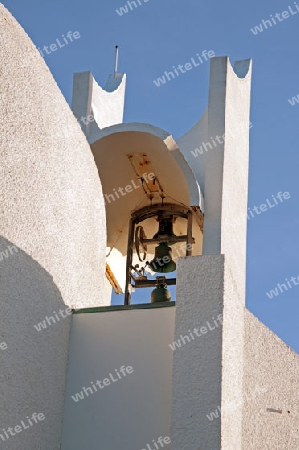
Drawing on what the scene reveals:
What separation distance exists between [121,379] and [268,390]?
4.39ft

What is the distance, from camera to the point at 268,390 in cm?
789

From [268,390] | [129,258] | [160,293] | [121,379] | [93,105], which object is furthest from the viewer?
[93,105]

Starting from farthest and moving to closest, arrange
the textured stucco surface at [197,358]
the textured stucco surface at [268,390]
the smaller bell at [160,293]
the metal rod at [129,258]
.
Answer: the metal rod at [129,258] → the smaller bell at [160,293] → the textured stucco surface at [268,390] → the textured stucco surface at [197,358]

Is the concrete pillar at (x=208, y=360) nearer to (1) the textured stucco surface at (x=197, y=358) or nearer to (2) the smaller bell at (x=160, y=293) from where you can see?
(1) the textured stucco surface at (x=197, y=358)

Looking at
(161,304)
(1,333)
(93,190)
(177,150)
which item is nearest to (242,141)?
(177,150)

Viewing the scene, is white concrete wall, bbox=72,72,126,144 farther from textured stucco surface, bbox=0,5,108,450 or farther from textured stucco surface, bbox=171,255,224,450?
textured stucco surface, bbox=171,255,224,450

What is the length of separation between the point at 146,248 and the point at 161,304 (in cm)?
334

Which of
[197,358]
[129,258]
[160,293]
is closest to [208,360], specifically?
[197,358]

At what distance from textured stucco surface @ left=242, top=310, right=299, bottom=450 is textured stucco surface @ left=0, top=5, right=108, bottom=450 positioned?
4.44ft

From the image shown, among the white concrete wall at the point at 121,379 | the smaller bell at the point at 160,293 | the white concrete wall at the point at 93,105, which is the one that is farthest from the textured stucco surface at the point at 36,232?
the white concrete wall at the point at 93,105

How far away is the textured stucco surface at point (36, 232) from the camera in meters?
6.71

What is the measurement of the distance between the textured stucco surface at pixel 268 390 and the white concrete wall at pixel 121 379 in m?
0.69

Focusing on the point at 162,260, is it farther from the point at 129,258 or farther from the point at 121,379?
the point at 121,379

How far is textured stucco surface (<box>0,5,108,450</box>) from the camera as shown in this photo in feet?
22.0
